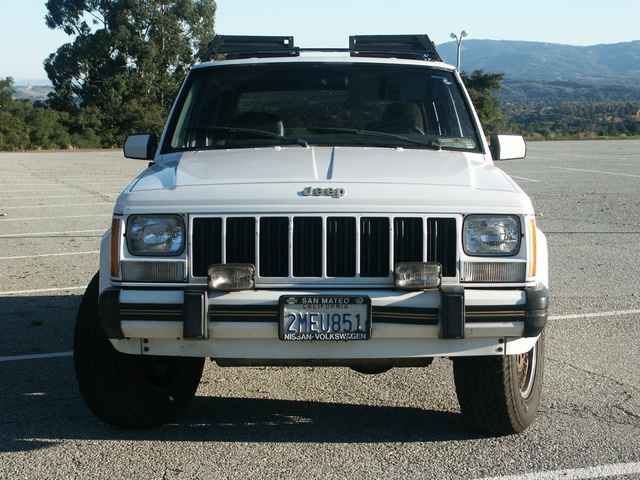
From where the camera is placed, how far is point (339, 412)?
14.3 feet

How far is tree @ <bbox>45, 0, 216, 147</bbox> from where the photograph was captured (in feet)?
175

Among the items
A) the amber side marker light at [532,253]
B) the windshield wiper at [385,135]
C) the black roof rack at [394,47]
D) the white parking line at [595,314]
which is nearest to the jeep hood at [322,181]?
the amber side marker light at [532,253]

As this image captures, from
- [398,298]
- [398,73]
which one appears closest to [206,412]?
[398,298]

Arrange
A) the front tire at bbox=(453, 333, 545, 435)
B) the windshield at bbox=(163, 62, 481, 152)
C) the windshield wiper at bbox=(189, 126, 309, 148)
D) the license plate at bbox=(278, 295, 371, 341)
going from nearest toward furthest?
the license plate at bbox=(278, 295, 371, 341), the front tire at bbox=(453, 333, 545, 435), the windshield wiper at bbox=(189, 126, 309, 148), the windshield at bbox=(163, 62, 481, 152)

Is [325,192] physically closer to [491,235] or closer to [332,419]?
[491,235]

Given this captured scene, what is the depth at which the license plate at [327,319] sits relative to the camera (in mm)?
3494

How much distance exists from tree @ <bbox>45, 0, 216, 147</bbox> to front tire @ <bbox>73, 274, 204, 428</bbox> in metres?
50.3

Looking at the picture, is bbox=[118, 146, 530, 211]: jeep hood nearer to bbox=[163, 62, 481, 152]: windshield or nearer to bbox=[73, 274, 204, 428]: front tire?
bbox=[163, 62, 481, 152]: windshield

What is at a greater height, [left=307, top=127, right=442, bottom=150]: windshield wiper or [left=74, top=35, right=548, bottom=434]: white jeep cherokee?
[left=307, top=127, right=442, bottom=150]: windshield wiper

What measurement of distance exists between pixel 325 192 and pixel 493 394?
1.22m

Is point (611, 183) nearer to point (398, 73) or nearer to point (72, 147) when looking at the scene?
point (398, 73)

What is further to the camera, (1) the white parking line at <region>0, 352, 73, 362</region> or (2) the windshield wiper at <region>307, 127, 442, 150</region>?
(1) the white parking line at <region>0, 352, 73, 362</region>

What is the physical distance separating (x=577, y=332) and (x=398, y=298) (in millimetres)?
2936

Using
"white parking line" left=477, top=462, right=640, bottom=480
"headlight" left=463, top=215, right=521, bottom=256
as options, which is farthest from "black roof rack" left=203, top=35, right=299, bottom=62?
"white parking line" left=477, top=462, right=640, bottom=480
